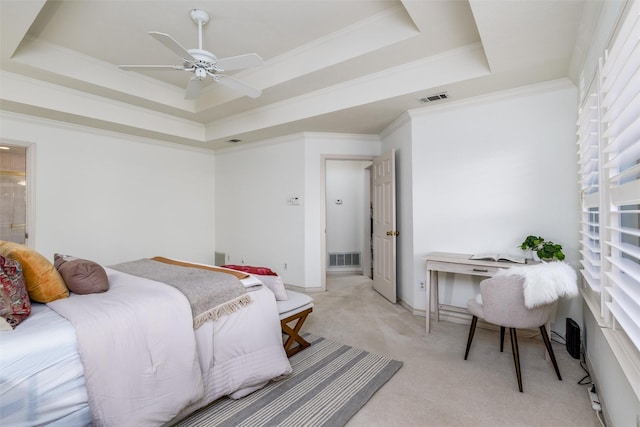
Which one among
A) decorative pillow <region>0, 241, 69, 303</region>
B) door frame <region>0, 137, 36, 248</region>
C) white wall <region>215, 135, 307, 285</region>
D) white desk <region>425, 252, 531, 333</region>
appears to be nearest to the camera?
decorative pillow <region>0, 241, 69, 303</region>

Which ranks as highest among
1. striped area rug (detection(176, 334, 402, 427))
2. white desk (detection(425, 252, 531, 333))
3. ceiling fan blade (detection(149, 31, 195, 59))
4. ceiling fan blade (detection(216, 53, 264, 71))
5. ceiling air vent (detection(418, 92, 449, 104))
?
ceiling air vent (detection(418, 92, 449, 104))

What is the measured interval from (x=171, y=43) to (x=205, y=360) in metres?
2.07

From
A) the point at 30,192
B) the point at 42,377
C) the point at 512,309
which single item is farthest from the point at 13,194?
the point at 512,309

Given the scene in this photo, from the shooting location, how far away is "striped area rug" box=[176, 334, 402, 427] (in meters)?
1.74

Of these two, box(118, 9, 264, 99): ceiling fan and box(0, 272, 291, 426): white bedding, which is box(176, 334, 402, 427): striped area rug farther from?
box(118, 9, 264, 99): ceiling fan

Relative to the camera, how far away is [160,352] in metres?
1.62

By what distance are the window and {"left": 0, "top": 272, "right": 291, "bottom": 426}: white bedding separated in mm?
1863

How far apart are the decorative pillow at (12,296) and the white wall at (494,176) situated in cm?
329

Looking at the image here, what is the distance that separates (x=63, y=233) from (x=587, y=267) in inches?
212

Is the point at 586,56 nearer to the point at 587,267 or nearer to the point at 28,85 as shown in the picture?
the point at 587,267

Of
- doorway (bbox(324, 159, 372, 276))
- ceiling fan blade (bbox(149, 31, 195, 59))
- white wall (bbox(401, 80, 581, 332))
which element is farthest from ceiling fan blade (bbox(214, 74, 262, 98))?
doorway (bbox(324, 159, 372, 276))

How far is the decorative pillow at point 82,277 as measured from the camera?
190cm

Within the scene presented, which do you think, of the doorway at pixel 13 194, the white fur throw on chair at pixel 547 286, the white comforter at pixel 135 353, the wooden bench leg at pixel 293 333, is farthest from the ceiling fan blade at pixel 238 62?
the doorway at pixel 13 194

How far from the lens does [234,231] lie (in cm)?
538
